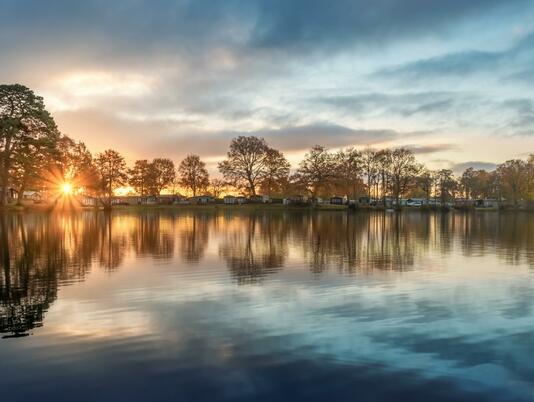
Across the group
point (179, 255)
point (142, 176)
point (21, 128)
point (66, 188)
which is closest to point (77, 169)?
point (66, 188)

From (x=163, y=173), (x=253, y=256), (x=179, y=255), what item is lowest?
(x=253, y=256)

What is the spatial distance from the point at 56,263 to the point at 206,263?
27.3 feet

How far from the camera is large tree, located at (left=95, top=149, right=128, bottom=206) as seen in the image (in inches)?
4825

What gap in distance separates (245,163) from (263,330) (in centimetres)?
12042

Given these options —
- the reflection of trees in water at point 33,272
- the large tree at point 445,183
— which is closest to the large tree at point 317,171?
the large tree at point 445,183

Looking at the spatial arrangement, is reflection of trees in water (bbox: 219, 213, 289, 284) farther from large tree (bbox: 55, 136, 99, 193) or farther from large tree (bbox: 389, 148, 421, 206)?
large tree (bbox: 389, 148, 421, 206)

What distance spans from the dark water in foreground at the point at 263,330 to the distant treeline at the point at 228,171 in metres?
59.9

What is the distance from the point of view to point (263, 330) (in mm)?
12625

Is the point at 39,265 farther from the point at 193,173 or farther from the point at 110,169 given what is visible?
the point at 193,173

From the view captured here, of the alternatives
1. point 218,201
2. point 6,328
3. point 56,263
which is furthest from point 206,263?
point 218,201

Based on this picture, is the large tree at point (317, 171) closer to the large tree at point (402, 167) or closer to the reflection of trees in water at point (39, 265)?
the large tree at point (402, 167)

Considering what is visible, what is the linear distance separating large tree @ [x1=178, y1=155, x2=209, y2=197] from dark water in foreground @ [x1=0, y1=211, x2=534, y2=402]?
130 m

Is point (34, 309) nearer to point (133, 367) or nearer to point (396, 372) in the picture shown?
point (133, 367)

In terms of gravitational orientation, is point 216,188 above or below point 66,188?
above
